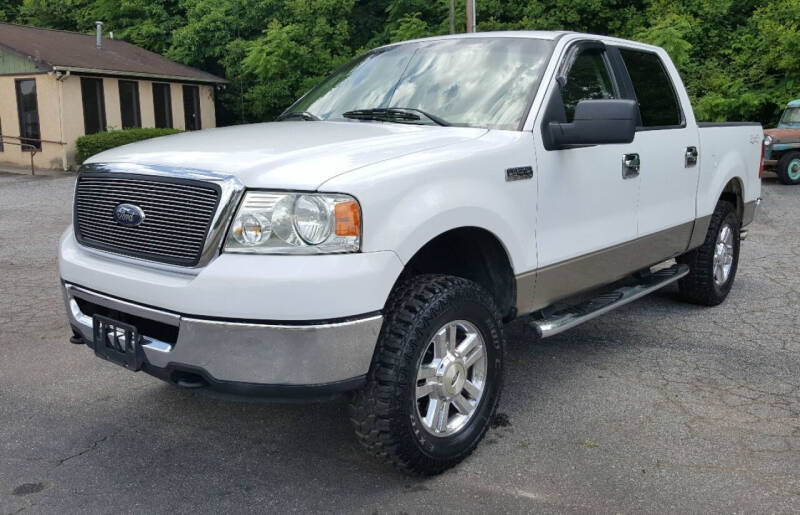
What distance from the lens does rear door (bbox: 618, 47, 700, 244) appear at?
15.3 feet

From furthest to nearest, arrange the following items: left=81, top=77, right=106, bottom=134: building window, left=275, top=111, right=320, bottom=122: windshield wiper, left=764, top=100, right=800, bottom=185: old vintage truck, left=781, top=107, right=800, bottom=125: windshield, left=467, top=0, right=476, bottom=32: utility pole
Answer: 1. left=81, top=77, right=106, bottom=134: building window
2. left=467, top=0, right=476, bottom=32: utility pole
3. left=781, top=107, right=800, bottom=125: windshield
4. left=764, top=100, right=800, bottom=185: old vintage truck
5. left=275, top=111, right=320, bottom=122: windshield wiper

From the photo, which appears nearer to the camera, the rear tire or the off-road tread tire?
the off-road tread tire

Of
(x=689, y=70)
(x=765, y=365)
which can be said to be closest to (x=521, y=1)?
(x=689, y=70)

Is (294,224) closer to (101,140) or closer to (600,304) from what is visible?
(600,304)

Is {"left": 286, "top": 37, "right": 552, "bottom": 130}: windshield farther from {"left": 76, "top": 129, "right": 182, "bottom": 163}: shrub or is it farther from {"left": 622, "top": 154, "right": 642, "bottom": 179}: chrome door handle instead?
{"left": 76, "top": 129, "right": 182, "bottom": 163}: shrub

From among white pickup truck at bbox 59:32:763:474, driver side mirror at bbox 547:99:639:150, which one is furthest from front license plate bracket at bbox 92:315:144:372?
driver side mirror at bbox 547:99:639:150

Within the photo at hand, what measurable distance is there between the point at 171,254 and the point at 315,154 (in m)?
0.69

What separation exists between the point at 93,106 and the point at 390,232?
75.1 ft

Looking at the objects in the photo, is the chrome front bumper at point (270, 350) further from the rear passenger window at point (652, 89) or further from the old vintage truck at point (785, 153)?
the old vintage truck at point (785, 153)

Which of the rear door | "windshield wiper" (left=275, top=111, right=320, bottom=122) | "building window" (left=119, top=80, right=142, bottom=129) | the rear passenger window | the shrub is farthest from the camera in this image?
"building window" (left=119, top=80, right=142, bottom=129)

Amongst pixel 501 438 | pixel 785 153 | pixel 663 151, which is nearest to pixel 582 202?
pixel 663 151

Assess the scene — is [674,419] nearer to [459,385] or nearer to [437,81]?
[459,385]

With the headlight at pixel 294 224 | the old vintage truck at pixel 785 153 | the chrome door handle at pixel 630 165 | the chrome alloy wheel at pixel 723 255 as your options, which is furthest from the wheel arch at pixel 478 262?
the old vintage truck at pixel 785 153

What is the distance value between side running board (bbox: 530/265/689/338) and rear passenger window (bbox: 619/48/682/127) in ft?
3.44
